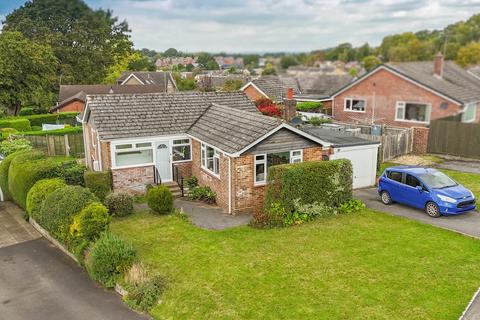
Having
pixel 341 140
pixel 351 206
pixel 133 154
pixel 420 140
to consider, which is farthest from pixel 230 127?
pixel 420 140

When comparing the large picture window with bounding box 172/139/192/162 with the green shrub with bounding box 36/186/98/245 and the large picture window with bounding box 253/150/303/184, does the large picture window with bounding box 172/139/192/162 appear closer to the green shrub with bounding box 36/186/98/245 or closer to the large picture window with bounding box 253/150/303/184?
the large picture window with bounding box 253/150/303/184

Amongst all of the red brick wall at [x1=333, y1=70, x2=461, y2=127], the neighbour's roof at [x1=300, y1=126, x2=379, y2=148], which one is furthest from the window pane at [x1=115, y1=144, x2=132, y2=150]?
the red brick wall at [x1=333, y1=70, x2=461, y2=127]

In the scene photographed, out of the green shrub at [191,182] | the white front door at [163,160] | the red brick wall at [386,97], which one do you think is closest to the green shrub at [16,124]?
the white front door at [163,160]

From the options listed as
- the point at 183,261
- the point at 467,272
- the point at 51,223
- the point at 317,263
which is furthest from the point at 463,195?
the point at 51,223

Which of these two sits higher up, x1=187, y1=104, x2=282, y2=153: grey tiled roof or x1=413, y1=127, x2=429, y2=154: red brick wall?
x1=187, y1=104, x2=282, y2=153: grey tiled roof

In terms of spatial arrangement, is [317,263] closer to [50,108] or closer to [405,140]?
[405,140]

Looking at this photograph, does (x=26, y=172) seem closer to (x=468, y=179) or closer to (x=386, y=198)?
(x=386, y=198)

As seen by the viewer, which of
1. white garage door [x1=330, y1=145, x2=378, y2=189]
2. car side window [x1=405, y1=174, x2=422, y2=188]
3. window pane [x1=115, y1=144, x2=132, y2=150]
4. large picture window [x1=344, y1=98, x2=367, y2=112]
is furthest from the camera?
large picture window [x1=344, y1=98, x2=367, y2=112]
